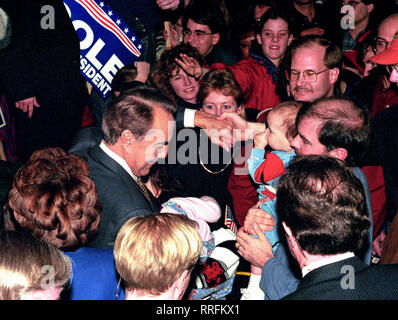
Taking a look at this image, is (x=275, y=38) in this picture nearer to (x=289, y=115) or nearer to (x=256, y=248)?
(x=289, y=115)

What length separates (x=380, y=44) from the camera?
3396 millimetres

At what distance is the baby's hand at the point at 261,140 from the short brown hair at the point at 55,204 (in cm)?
122

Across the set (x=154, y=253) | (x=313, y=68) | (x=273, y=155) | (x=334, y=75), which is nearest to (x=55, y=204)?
(x=154, y=253)

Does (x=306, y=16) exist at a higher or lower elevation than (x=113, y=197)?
higher

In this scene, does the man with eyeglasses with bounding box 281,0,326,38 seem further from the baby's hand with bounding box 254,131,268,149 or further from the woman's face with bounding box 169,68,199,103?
the baby's hand with bounding box 254,131,268,149

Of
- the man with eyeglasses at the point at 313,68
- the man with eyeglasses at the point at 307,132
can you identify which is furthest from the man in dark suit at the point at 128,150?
the man with eyeglasses at the point at 313,68

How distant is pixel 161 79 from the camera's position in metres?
3.62

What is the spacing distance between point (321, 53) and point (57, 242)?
248 centimetres

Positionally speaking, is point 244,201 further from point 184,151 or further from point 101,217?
point 101,217

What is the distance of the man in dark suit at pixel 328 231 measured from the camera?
4.82 feet

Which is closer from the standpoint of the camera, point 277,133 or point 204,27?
point 277,133

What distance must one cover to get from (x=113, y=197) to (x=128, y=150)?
14.2 inches

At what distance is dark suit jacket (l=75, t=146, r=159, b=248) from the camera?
2.05 meters

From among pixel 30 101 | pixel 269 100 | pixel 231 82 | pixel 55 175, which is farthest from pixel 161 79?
pixel 55 175
